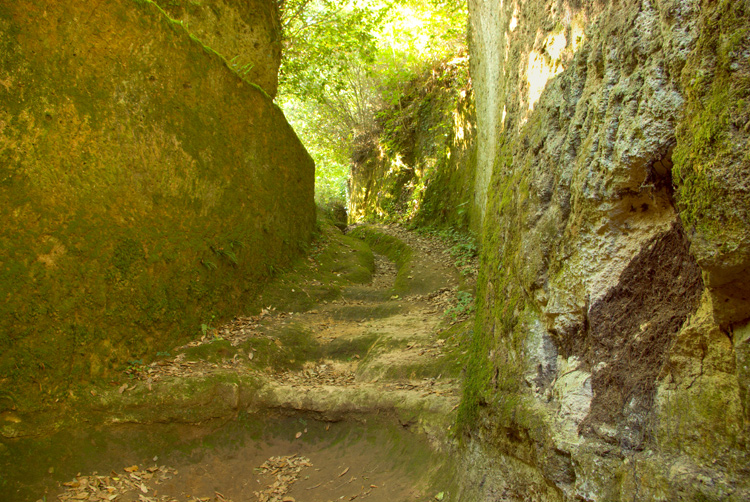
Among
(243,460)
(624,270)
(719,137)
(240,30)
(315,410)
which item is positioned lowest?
(243,460)

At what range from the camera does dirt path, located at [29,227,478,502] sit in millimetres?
4094

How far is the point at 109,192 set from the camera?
500 centimetres

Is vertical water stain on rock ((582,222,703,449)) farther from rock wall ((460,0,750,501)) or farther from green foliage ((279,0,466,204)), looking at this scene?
green foliage ((279,0,466,204))

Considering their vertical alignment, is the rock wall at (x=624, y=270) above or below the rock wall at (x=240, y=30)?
below

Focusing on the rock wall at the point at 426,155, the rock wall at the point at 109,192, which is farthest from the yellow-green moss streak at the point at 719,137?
the rock wall at the point at 426,155

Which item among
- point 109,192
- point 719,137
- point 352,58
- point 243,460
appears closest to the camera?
point 719,137

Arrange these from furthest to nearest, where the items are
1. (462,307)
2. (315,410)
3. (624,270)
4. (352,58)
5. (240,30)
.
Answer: (352,58), (240,30), (462,307), (315,410), (624,270)

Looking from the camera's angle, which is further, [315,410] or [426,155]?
[426,155]

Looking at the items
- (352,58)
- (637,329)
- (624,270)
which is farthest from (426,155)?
(637,329)

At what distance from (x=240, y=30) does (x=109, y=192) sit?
18.1 feet

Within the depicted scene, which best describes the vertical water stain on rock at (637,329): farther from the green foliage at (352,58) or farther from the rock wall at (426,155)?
the green foliage at (352,58)

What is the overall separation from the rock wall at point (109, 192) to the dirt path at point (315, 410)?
2.11 ft

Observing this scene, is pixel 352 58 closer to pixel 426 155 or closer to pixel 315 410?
pixel 426 155

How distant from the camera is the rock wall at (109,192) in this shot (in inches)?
162
